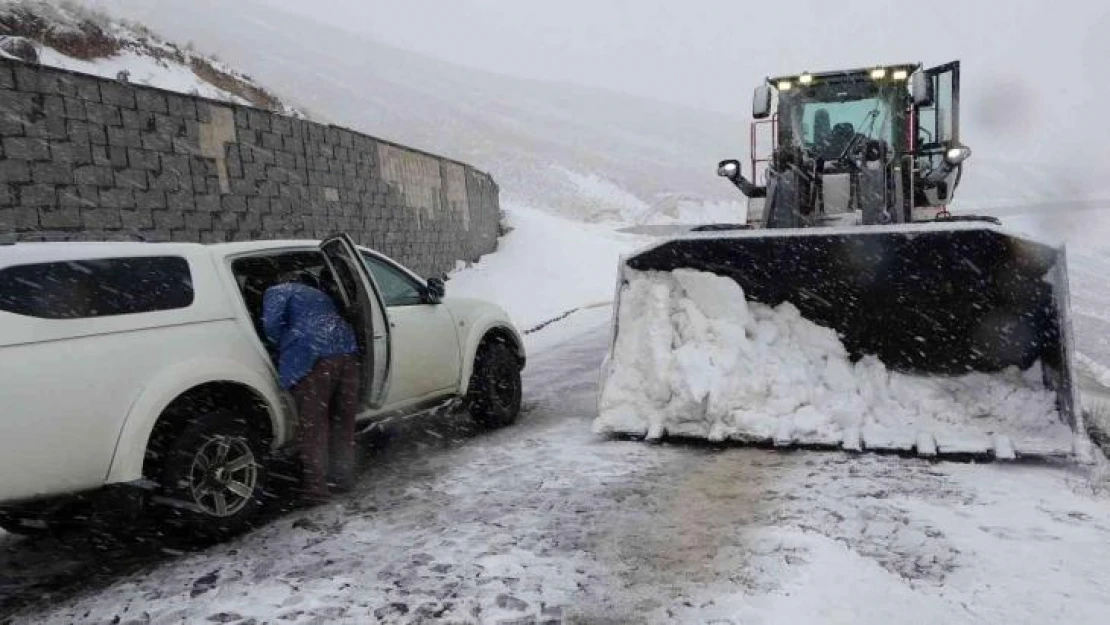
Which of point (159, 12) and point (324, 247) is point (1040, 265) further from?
point (159, 12)

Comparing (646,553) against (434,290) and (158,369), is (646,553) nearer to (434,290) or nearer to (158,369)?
(158,369)

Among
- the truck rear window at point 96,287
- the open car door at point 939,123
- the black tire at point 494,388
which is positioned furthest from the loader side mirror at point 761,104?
the truck rear window at point 96,287

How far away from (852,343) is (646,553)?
10.3 ft

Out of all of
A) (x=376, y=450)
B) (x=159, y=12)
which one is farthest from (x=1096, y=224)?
(x=159, y=12)

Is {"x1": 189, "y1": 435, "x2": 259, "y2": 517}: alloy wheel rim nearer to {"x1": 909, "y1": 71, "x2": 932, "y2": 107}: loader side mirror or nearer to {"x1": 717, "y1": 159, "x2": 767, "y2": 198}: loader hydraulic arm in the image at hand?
{"x1": 717, "y1": 159, "x2": 767, "y2": 198}: loader hydraulic arm

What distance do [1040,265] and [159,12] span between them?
288 feet

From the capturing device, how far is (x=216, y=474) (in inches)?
167

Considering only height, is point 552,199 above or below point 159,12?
below

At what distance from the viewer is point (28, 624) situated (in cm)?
342

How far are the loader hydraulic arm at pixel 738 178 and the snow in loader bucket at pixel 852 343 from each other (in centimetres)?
297

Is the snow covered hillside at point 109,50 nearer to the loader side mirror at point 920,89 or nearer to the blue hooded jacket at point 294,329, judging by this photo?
the blue hooded jacket at point 294,329

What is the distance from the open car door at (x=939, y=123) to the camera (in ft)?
27.5

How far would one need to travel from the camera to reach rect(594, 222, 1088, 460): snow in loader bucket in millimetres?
5438

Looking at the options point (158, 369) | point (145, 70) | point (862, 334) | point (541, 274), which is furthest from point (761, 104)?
point (541, 274)
